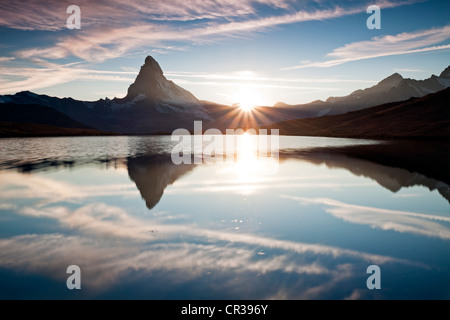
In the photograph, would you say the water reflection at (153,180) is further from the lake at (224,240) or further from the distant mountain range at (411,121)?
the distant mountain range at (411,121)

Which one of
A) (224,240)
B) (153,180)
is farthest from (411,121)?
(224,240)

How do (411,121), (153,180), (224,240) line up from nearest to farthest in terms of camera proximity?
1. (224,240)
2. (153,180)
3. (411,121)

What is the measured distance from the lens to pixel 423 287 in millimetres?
8797

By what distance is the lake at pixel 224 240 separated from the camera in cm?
884

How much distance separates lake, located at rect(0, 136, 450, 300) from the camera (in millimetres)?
8836

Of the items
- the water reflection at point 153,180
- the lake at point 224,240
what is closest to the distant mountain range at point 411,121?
the water reflection at point 153,180

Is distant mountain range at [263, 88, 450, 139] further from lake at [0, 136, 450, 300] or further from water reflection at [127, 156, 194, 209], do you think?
lake at [0, 136, 450, 300]

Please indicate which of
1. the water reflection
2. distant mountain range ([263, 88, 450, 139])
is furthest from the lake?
distant mountain range ([263, 88, 450, 139])

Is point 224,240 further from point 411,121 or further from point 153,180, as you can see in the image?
point 411,121

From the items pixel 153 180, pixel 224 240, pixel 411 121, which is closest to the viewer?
pixel 224 240

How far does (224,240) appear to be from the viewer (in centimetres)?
1244
